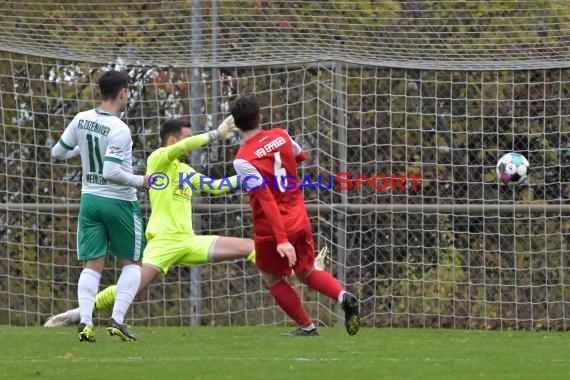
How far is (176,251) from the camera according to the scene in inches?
406

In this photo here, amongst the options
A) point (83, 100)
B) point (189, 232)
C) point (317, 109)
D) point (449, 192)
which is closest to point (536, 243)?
point (449, 192)

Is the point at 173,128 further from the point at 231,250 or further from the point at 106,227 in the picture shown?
the point at 106,227

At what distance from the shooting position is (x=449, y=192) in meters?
12.3

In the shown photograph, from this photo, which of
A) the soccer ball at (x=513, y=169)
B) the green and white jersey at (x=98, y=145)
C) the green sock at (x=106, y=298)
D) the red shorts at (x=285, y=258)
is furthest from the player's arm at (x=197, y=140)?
the soccer ball at (x=513, y=169)

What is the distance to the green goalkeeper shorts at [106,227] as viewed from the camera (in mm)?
8820

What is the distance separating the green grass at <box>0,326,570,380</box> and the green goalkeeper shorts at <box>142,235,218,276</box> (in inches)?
22.8

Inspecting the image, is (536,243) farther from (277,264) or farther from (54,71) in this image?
(54,71)

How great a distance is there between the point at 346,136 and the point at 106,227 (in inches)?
148

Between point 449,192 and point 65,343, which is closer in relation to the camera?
point 65,343

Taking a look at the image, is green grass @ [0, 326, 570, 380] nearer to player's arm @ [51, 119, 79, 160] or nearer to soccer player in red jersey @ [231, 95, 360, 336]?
soccer player in red jersey @ [231, 95, 360, 336]

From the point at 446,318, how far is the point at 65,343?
14.7ft

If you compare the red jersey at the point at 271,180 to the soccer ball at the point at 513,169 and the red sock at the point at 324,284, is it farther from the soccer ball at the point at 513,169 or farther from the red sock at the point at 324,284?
the soccer ball at the point at 513,169

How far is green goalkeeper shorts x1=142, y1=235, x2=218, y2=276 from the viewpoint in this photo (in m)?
10.2

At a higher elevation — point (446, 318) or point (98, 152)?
point (98, 152)
